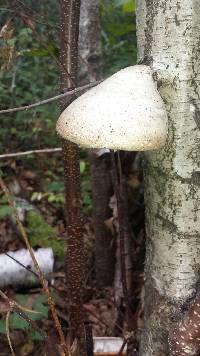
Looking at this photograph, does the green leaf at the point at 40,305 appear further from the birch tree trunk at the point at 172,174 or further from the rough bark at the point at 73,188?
Result: the birch tree trunk at the point at 172,174

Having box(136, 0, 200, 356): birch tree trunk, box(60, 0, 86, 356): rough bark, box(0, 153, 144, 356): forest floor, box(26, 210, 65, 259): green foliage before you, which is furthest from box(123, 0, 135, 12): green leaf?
box(26, 210, 65, 259): green foliage

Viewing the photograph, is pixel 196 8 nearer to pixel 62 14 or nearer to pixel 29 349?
pixel 62 14

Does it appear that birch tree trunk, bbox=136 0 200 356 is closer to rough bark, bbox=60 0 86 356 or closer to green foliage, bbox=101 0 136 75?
rough bark, bbox=60 0 86 356

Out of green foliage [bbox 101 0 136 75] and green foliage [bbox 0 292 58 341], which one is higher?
green foliage [bbox 101 0 136 75]

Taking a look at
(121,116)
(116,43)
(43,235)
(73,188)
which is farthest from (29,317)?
(116,43)

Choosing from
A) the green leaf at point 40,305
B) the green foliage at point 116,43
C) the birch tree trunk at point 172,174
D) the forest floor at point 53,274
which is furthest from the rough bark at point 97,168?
the birch tree trunk at point 172,174

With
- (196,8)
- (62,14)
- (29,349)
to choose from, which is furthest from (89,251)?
(196,8)
